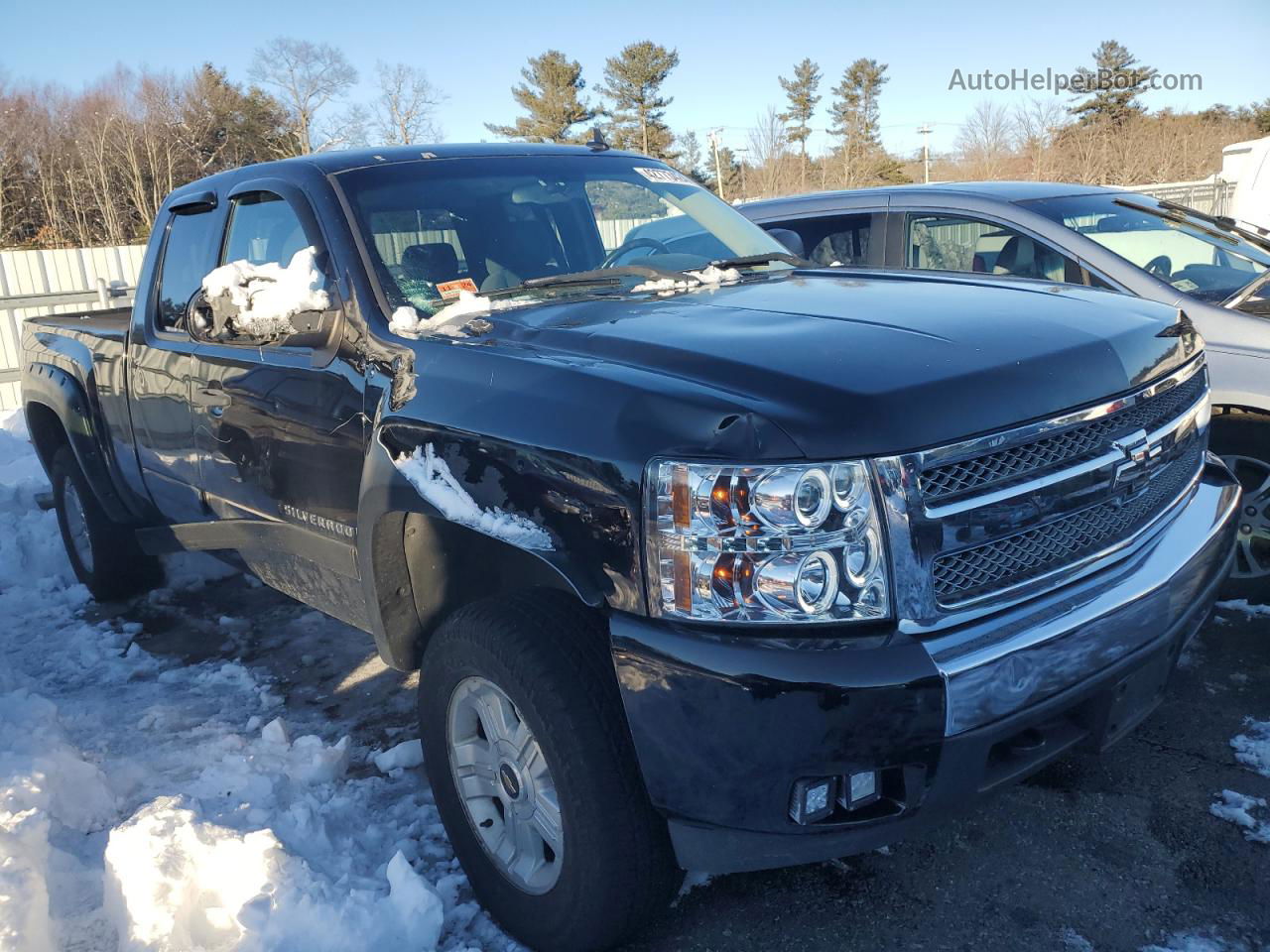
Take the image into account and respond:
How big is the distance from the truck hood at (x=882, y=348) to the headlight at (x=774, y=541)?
0.08m

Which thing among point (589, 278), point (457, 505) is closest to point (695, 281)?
point (589, 278)

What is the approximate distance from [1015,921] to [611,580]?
1371 millimetres

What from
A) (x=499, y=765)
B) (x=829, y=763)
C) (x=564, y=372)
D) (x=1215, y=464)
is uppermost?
(x=564, y=372)

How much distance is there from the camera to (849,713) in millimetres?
1888

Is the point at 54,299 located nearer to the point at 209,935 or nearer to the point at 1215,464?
the point at 209,935

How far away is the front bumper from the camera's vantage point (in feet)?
6.23

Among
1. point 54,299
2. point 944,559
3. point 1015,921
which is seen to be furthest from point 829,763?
point 54,299

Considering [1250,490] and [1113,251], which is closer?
[1250,490]

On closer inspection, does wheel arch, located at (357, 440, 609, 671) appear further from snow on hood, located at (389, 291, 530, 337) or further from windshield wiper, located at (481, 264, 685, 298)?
windshield wiper, located at (481, 264, 685, 298)

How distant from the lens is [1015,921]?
8.13ft

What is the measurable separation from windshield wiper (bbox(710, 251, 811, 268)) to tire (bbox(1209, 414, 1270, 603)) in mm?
1859

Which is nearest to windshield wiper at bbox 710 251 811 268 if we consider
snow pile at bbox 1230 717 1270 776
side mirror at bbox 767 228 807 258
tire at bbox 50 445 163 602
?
side mirror at bbox 767 228 807 258

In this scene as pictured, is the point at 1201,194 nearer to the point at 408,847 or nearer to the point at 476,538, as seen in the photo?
the point at 476,538

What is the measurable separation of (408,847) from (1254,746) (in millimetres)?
2617
